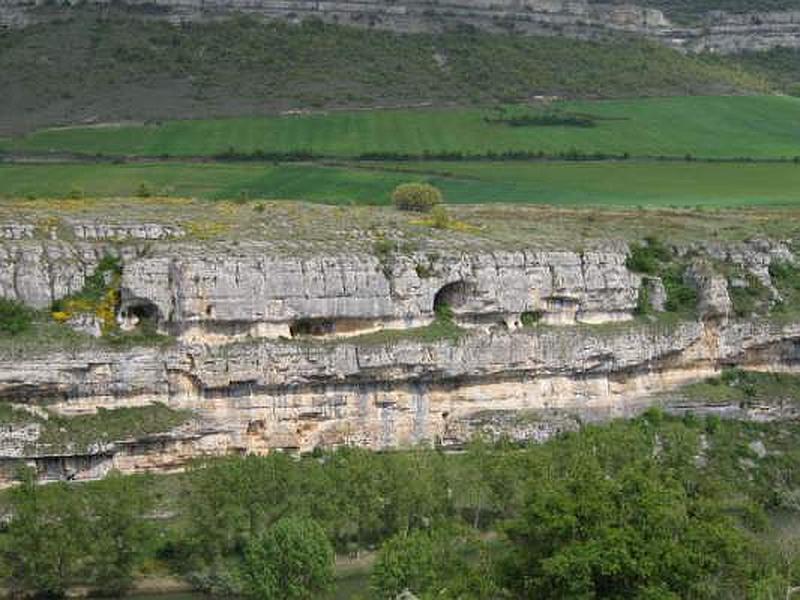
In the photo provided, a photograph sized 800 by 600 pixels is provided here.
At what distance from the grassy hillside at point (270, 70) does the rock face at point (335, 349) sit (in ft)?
154

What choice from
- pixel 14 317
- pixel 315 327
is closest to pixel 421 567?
pixel 315 327

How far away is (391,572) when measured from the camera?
44250 millimetres

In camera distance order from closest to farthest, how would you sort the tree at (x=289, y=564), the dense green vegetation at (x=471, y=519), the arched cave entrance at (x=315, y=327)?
the dense green vegetation at (x=471, y=519), the tree at (x=289, y=564), the arched cave entrance at (x=315, y=327)

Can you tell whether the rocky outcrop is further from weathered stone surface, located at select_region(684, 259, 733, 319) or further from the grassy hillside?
the grassy hillside

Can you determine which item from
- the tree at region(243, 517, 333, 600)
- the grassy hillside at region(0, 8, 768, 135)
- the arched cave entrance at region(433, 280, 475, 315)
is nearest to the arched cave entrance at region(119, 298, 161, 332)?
the arched cave entrance at region(433, 280, 475, 315)

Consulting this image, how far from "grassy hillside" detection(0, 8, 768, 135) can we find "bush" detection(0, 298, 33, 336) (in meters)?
47.8

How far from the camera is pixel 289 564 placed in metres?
46.9

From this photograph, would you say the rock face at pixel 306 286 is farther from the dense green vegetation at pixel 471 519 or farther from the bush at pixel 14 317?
the dense green vegetation at pixel 471 519

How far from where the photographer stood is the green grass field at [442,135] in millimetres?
98938

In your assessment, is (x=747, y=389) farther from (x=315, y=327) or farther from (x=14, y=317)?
(x=14, y=317)

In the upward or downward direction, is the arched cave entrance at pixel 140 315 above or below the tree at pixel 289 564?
above

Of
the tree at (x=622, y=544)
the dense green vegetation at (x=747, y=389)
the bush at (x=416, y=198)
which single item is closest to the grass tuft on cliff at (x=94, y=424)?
the tree at (x=622, y=544)

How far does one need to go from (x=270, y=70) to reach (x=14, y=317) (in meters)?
60.1

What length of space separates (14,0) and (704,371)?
232 ft
